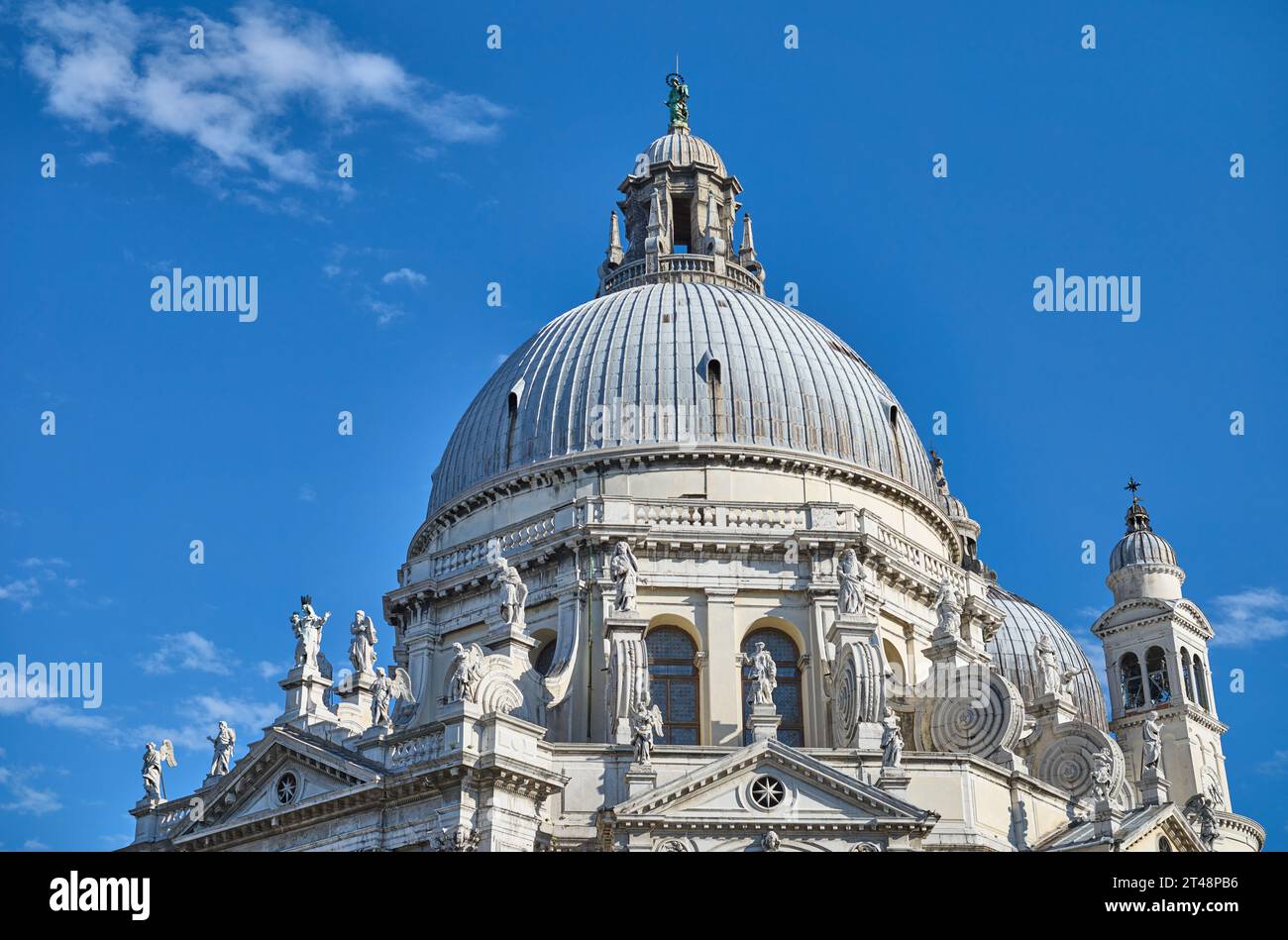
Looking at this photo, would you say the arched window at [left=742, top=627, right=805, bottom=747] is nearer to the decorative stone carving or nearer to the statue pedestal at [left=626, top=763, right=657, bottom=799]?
the statue pedestal at [left=626, top=763, right=657, bottom=799]

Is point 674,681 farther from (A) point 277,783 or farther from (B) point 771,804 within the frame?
(A) point 277,783

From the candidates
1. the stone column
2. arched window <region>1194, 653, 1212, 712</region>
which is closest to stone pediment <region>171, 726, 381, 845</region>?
the stone column

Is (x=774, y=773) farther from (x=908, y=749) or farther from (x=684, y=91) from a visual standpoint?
(x=684, y=91)

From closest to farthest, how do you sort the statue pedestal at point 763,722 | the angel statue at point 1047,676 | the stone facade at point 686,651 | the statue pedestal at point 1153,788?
the stone facade at point 686,651
the statue pedestal at point 763,722
the statue pedestal at point 1153,788
the angel statue at point 1047,676

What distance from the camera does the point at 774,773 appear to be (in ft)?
140

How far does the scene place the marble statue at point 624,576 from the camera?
48812mm

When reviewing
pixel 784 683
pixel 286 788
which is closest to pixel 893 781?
pixel 784 683

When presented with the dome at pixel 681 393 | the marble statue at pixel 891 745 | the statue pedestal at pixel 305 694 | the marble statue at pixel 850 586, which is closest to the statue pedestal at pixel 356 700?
the statue pedestal at pixel 305 694

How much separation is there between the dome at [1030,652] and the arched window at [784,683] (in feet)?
64.7

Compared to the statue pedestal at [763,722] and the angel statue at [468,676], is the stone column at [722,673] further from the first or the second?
the angel statue at [468,676]

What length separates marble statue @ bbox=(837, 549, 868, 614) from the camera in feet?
161

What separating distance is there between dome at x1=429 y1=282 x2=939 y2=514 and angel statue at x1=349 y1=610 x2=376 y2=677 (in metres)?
6.56
